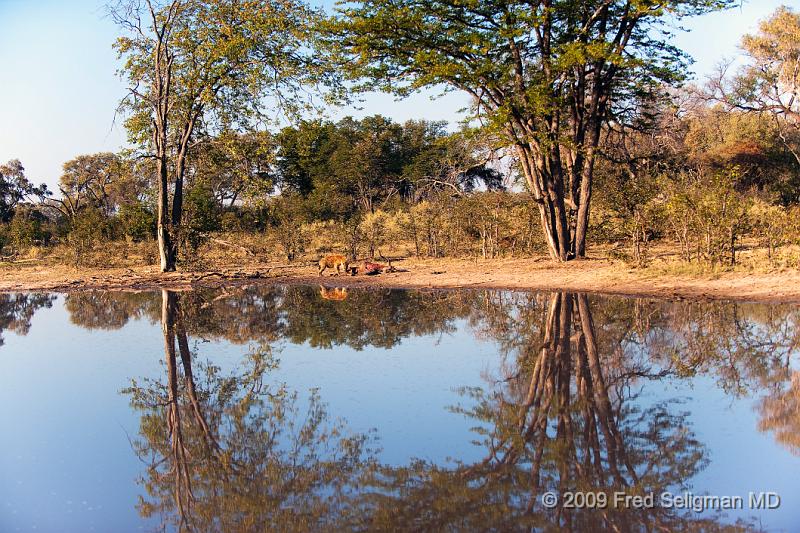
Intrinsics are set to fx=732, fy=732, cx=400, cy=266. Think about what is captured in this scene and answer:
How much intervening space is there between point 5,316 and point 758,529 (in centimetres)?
1466

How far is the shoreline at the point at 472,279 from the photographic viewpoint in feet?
43.3

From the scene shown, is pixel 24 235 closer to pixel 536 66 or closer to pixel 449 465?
pixel 536 66

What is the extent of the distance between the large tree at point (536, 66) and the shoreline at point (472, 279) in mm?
2215

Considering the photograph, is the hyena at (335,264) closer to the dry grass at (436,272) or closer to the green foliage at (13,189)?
the dry grass at (436,272)

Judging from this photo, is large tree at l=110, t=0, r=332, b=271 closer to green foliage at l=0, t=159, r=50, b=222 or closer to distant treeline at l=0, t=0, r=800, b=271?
distant treeline at l=0, t=0, r=800, b=271

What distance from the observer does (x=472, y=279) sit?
675 inches

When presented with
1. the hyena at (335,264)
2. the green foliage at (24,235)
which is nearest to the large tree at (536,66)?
the hyena at (335,264)

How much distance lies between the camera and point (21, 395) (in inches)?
309

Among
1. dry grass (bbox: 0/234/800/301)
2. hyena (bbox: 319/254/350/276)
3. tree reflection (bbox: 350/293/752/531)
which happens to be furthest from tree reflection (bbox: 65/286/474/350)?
tree reflection (bbox: 350/293/752/531)

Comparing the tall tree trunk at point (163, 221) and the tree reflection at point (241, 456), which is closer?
the tree reflection at point (241, 456)

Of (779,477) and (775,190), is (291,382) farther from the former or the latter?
(775,190)

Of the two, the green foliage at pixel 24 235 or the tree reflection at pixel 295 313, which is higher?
A: the green foliage at pixel 24 235

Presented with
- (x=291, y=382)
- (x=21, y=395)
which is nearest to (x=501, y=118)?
(x=291, y=382)

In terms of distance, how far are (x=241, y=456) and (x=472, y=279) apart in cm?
1201
